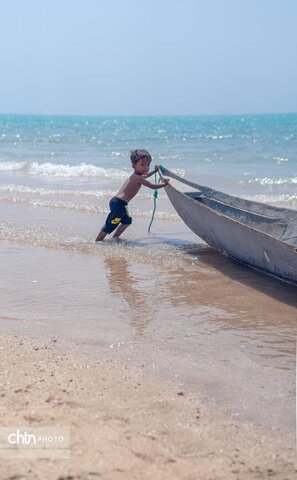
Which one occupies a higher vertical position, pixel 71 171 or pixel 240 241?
pixel 71 171

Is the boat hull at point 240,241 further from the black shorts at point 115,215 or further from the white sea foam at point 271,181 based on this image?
the white sea foam at point 271,181

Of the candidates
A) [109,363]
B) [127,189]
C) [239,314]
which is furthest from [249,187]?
[109,363]

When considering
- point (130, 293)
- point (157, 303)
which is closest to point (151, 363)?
point (157, 303)

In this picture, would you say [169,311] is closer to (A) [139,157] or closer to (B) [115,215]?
(B) [115,215]

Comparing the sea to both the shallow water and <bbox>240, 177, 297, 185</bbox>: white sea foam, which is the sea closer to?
the shallow water

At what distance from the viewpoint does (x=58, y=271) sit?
20.2ft

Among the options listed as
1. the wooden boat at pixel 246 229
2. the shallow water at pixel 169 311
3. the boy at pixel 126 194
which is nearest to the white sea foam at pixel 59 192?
Result: the boy at pixel 126 194

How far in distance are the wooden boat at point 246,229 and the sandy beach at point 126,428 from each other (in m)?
2.16

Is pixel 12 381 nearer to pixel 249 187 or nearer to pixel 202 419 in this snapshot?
pixel 202 419

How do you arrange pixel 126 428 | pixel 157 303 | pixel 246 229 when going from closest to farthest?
1. pixel 126 428
2. pixel 157 303
3. pixel 246 229
